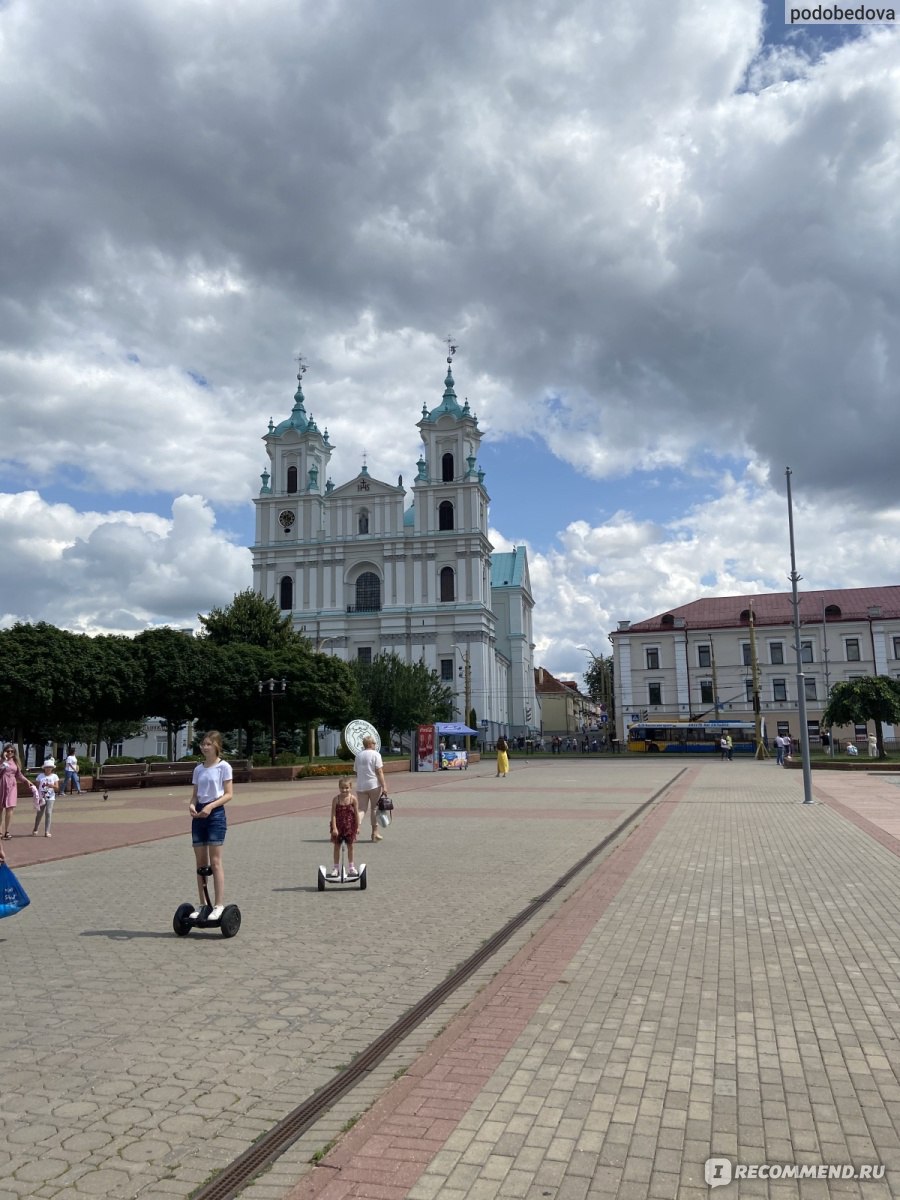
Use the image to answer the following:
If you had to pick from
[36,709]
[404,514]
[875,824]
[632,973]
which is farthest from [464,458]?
[632,973]

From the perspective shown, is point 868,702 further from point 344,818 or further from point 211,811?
point 211,811

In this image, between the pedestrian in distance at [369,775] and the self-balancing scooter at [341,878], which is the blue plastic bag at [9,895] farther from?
the pedestrian in distance at [369,775]

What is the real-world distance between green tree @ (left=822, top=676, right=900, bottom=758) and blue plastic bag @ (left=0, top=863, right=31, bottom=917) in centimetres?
4064

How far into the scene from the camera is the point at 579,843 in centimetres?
1423

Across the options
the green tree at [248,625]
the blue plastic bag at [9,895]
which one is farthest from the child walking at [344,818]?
the green tree at [248,625]

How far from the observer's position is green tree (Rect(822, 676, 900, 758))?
140 feet

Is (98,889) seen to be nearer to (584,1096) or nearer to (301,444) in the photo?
(584,1096)

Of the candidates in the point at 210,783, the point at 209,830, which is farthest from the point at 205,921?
the point at 210,783

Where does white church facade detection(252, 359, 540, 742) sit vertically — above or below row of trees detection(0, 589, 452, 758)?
above

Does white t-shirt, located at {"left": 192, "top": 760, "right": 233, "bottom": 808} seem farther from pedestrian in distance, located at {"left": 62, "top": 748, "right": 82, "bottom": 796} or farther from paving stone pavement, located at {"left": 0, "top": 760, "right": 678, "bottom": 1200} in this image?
pedestrian in distance, located at {"left": 62, "top": 748, "right": 82, "bottom": 796}

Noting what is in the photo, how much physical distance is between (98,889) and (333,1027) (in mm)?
6414

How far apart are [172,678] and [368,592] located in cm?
4262

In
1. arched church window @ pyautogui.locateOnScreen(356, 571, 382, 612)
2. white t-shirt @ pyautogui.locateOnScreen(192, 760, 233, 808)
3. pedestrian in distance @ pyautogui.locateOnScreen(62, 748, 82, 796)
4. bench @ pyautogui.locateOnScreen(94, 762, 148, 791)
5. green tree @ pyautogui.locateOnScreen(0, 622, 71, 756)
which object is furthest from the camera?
arched church window @ pyautogui.locateOnScreen(356, 571, 382, 612)

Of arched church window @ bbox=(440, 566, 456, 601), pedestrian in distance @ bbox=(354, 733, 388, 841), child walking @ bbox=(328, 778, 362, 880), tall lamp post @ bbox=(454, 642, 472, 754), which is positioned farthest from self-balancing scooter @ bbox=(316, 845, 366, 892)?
arched church window @ bbox=(440, 566, 456, 601)
